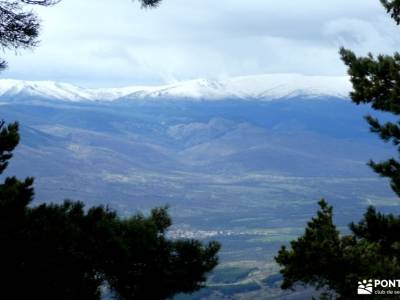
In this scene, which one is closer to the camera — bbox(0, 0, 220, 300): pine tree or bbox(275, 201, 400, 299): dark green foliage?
bbox(275, 201, 400, 299): dark green foliage

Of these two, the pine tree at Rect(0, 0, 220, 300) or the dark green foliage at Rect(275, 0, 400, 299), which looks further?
the pine tree at Rect(0, 0, 220, 300)

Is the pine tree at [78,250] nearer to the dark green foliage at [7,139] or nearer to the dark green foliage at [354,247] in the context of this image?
the dark green foliage at [7,139]

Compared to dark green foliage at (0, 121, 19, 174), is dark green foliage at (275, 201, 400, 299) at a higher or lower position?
lower

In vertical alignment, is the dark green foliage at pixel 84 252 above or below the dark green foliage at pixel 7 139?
below

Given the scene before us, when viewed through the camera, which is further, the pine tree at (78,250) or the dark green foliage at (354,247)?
the pine tree at (78,250)

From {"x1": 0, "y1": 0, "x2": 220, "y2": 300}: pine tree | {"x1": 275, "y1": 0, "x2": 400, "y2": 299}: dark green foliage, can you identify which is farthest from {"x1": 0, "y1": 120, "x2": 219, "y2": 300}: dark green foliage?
{"x1": 275, "y1": 0, "x2": 400, "y2": 299}: dark green foliage

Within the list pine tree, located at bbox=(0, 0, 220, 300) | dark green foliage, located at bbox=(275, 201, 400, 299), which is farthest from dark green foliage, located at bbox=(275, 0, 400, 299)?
pine tree, located at bbox=(0, 0, 220, 300)

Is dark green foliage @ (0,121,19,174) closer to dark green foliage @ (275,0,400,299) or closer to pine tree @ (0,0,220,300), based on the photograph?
pine tree @ (0,0,220,300)

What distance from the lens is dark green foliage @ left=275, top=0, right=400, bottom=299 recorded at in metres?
14.0

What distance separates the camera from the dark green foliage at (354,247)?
46.1 ft

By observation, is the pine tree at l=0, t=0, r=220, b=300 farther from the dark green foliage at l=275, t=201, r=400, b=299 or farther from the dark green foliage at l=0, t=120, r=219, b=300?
the dark green foliage at l=275, t=201, r=400, b=299

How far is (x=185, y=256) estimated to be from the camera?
2338 centimetres

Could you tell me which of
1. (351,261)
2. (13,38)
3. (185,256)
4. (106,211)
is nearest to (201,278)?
(185,256)

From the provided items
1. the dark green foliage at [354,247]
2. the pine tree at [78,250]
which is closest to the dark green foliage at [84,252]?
the pine tree at [78,250]
